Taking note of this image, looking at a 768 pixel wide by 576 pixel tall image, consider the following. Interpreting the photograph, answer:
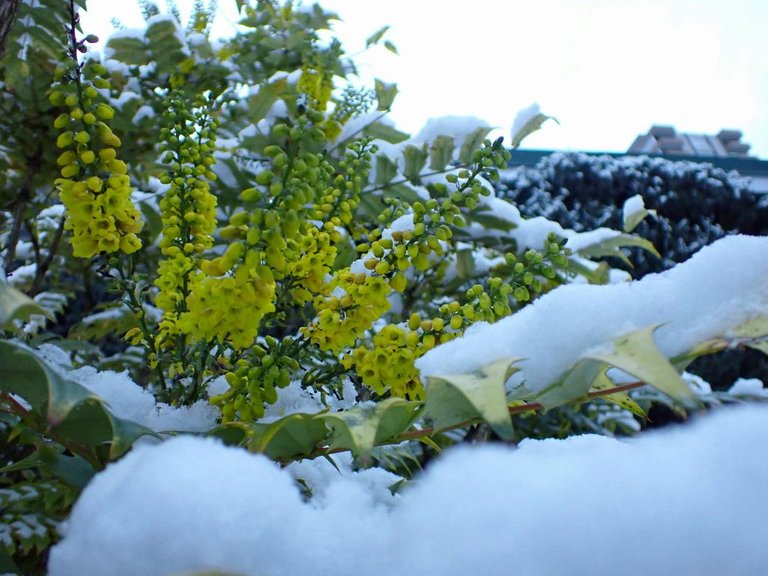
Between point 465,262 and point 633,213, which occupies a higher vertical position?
point 633,213

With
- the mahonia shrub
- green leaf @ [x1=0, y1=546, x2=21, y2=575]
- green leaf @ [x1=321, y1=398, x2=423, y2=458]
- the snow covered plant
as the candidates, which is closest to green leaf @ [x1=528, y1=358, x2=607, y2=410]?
the snow covered plant

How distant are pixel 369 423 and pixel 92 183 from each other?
17.5 inches

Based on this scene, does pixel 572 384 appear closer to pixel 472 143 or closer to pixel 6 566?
pixel 6 566

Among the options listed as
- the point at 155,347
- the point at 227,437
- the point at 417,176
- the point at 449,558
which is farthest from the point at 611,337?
the point at 417,176

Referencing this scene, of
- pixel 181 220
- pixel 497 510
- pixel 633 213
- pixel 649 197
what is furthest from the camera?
pixel 649 197

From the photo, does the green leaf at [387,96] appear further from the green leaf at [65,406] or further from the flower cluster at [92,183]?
the green leaf at [65,406]

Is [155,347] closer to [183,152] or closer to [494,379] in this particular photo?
[183,152]

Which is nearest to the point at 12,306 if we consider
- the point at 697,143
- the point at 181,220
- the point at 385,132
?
the point at 181,220

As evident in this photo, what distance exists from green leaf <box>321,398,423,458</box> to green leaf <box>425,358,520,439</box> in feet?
0.12

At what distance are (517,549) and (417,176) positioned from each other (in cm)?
107

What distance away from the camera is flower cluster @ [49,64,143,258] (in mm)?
723

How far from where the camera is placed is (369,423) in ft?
1.49

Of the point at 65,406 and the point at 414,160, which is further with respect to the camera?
the point at 414,160

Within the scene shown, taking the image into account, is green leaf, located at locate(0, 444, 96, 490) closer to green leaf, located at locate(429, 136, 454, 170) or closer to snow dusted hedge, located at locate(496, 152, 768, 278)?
green leaf, located at locate(429, 136, 454, 170)
